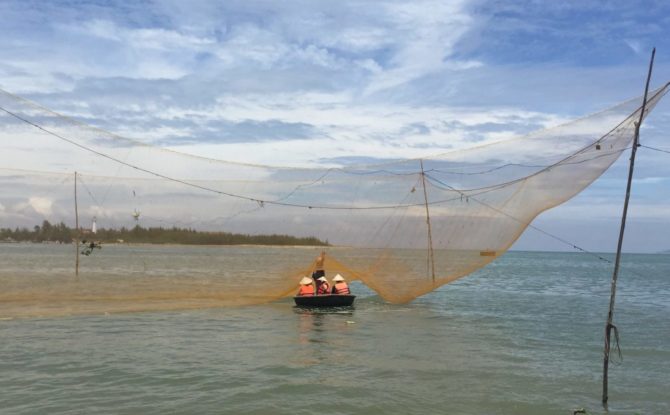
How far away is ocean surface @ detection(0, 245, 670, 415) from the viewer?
900cm

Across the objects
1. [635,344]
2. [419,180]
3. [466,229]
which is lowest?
[635,344]

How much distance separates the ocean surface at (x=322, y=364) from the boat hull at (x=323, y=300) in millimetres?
314

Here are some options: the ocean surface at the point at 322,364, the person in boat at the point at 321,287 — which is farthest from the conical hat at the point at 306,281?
the ocean surface at the point at 322,364

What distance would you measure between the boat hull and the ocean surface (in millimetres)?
314

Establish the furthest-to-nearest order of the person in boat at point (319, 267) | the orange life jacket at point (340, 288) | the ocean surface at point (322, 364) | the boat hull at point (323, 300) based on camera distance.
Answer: the orange life jacket at point (340, 288), the person in boat at point (319, 267), the boat hull at point (323, 300), the ocean surface at point (322, 364)

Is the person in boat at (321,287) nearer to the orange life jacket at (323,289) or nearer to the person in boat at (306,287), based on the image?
the orange life jacket at (323,289)

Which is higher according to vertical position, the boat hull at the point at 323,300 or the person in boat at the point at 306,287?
the person in boat at the point at 306,287

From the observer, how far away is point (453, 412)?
8719mm

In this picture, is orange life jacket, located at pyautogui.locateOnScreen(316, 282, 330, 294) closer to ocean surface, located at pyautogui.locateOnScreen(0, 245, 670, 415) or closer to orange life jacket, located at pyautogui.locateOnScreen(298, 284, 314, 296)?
orange life jacket, located at pyautogui.locateOnScreen(298, 284, 314, 296)

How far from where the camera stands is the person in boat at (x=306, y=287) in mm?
19656

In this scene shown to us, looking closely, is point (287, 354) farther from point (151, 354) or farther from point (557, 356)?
point (557, 356)

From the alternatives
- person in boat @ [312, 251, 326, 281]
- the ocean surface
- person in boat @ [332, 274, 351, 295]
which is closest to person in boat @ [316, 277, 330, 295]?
person in boat @ [312, 251, 326, 281]

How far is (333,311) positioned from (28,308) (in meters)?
9.26

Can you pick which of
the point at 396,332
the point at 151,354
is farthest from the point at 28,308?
the point at 396,332
